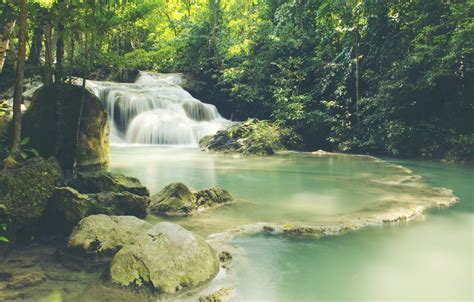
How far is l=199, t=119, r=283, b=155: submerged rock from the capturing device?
16.9 meters

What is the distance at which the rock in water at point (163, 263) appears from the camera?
13.1 feet

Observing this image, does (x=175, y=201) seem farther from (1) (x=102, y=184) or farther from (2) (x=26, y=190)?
(2) (x=26, y=190)

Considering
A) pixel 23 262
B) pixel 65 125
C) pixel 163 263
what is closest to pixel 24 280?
pixel 23 262

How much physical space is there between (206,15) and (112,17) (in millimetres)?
20379

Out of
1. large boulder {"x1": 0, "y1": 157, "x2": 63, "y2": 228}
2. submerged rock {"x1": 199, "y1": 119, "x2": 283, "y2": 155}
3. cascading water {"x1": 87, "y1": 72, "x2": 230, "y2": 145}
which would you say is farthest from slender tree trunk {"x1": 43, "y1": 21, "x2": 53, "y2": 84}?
cascading water {"x1": 87, "y1": 72, "x2": 230, "y2": 145}

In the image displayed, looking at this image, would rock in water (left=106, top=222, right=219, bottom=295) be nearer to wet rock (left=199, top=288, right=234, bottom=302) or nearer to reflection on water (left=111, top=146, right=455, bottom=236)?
wet rock (left=199, top=288, right=234, bottom=302)

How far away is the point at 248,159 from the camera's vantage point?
1552cm

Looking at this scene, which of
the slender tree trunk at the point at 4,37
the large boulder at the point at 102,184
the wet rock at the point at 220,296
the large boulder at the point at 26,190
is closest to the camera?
the wet rock at the point at 220,296

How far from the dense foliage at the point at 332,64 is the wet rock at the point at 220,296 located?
569 centimetres

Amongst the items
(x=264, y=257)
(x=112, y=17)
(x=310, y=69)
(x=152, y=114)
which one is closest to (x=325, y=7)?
(x=310, y=69)

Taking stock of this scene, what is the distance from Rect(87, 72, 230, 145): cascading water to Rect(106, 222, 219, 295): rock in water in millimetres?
15607

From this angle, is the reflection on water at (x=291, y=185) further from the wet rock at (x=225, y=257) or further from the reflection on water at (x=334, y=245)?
the wet rock at (x=225, y=257)

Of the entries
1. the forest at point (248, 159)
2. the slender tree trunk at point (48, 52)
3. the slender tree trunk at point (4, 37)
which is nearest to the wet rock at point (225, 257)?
the forest at point (248, 159)

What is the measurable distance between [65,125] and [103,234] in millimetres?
5297
